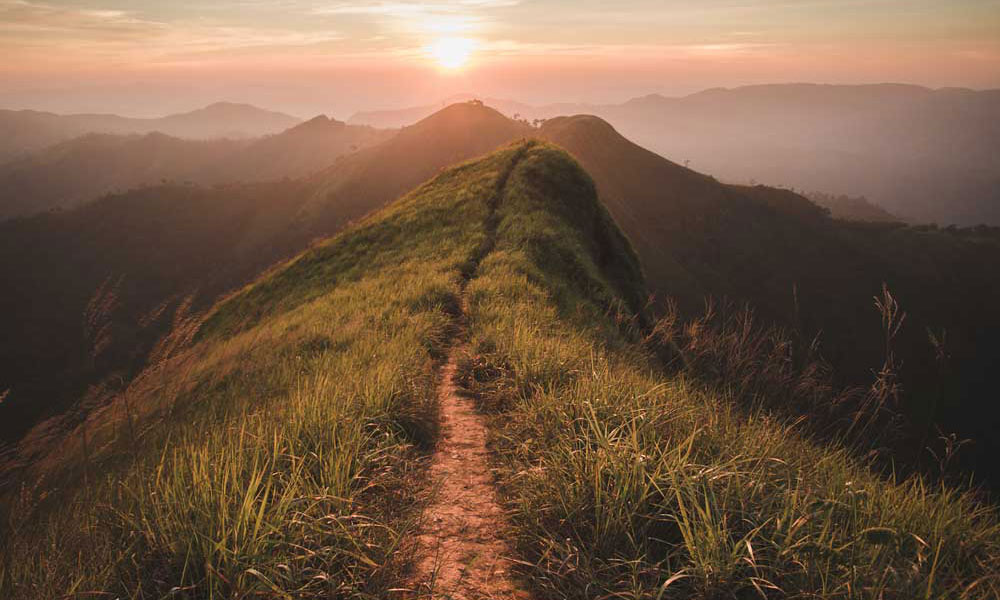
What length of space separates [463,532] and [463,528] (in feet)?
0.13

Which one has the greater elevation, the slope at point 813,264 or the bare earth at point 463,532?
the bare earth at point 463,532

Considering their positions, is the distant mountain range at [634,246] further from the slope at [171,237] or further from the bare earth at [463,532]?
the bare earth at [463,532]

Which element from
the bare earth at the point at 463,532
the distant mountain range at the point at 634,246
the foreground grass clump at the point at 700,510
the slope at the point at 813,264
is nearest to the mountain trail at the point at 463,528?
the bare earth at the point at 463,532

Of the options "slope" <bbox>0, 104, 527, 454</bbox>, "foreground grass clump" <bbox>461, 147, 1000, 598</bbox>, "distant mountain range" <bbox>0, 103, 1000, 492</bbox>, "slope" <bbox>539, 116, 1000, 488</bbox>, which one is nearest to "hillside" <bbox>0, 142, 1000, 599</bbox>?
"foreground grass clump" <bbox>461, 147, 1000, 598</bbox>

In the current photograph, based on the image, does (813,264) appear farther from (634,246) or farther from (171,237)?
(171,237)

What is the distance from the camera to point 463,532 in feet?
10.8

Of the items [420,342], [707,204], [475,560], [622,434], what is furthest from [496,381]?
[707,204]

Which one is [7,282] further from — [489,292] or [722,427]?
[722,427]

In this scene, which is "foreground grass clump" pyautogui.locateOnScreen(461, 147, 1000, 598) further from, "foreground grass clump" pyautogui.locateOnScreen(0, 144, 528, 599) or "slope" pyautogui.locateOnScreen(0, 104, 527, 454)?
"slope" pyautogui.locateOnScreen(0, 104, 527, 454)

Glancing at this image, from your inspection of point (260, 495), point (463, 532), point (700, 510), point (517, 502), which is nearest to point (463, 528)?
point (463, 532)

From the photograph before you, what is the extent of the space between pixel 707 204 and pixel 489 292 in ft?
260

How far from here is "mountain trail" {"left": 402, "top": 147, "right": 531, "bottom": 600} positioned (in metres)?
2.77

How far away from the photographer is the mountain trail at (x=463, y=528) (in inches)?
109

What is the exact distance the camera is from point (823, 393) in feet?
17.3
